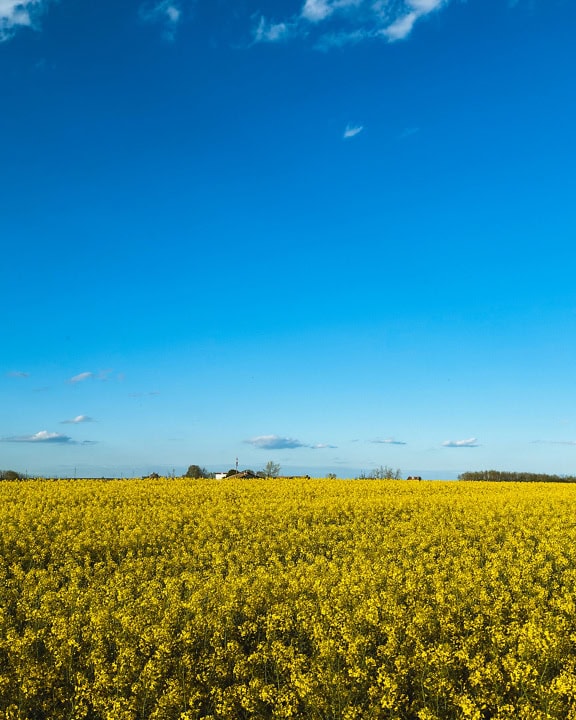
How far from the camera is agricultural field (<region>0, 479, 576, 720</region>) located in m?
8.32

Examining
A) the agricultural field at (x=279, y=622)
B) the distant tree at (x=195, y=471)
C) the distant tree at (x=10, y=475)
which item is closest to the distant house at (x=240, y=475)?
the distant tree at (x=195, y=471)

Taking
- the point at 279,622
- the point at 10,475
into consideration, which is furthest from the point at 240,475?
the point at 279,622

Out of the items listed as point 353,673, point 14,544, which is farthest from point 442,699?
point 14,544

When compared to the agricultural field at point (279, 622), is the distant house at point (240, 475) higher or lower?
higher

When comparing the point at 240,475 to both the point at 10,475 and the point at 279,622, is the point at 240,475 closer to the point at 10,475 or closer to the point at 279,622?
the point at 10,475

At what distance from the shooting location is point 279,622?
11211 mm

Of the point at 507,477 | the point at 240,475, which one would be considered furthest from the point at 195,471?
the point at 507,477

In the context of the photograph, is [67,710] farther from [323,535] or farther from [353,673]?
[323,535]

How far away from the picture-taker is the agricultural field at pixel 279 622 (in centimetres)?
832

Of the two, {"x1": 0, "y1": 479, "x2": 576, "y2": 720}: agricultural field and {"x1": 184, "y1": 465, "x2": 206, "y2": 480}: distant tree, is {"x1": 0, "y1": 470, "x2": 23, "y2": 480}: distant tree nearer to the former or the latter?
{"x1": 184, "y1": 465, "x2": 206, "y2": 480}: distant tree

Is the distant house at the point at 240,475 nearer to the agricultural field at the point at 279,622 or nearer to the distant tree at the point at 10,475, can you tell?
the distant tree at the point at 10,475

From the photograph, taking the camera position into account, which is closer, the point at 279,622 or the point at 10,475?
the point at 279,622

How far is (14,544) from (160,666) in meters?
13.2

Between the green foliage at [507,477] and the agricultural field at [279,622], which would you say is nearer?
the agricultural field at [279,622]
